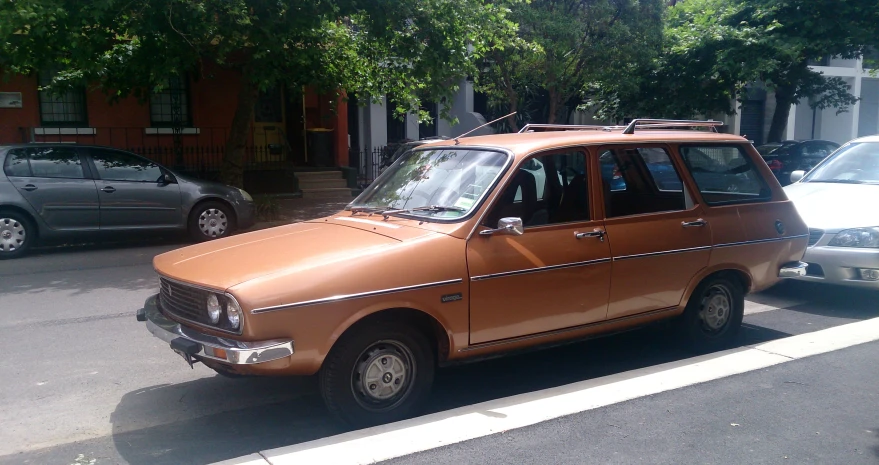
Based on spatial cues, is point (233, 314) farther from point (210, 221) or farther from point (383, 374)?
point (210, 221)

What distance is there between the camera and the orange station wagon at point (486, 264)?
14.3 ft

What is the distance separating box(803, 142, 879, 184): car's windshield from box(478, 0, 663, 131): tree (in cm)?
615

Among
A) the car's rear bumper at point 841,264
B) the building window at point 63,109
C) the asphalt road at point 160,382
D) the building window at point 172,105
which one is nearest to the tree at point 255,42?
the building window at point 63,109

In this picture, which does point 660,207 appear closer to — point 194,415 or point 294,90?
point 194,415

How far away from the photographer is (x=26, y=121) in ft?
53.5

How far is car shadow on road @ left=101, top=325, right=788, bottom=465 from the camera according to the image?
15.2 feet

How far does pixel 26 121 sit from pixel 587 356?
1453cm

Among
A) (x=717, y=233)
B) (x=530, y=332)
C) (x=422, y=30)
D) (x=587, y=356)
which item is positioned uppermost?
(x=422, y=30)

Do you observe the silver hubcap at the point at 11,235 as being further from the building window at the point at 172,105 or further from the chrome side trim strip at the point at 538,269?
the chrome side trim strip at the point at 538,269

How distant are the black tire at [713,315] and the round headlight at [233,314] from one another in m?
3.72

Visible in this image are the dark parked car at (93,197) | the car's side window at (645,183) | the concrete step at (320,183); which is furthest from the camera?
the concrete step at (320,183)

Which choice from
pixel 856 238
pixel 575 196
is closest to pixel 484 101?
pixel 856 238

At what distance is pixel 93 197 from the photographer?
1125 centimetres

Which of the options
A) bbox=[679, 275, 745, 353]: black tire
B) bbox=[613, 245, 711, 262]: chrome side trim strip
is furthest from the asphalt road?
bbox=[613, 245, 711, 262]: chrome side trim strip
